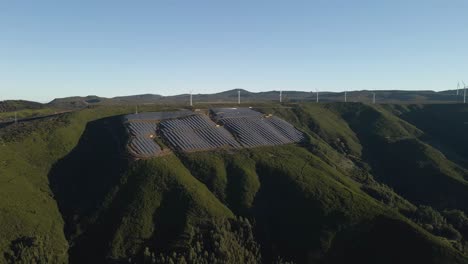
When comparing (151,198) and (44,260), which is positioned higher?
(151,198)

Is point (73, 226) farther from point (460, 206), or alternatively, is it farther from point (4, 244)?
point (460, 206)

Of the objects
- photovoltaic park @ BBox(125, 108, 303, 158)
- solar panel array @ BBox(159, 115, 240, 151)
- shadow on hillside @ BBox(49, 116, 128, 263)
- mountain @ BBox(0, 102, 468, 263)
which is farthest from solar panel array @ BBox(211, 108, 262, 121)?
A: shadow on hillside @ BBox(49, 116, 128, 263)

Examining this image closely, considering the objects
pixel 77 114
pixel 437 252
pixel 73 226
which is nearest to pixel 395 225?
pixel 437 252

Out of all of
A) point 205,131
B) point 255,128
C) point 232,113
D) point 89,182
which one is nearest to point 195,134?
point 205,131

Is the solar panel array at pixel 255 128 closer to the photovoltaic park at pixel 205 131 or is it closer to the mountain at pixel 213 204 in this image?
the photovoltaic park at pixel 205 131

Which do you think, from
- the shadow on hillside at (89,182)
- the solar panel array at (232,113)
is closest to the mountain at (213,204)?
the shadow on hillside at (89,182)

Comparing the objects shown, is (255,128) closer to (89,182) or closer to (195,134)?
(195,134)

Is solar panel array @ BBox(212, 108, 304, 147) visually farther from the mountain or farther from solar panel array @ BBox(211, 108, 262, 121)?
the mountain
